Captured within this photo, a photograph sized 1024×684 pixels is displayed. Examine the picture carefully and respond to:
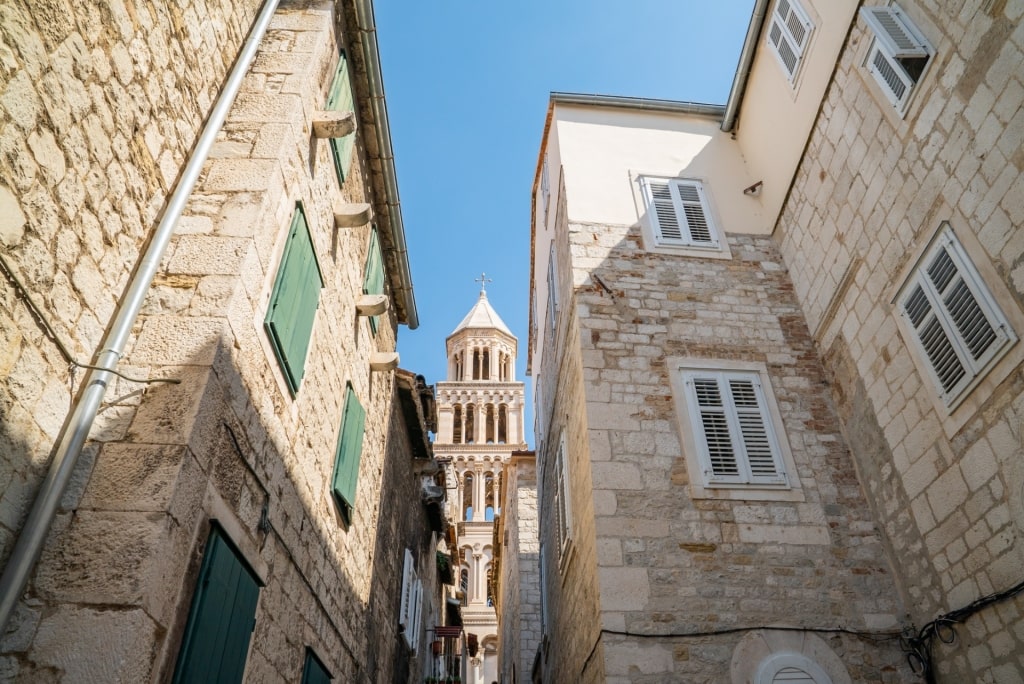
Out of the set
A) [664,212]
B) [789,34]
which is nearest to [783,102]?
[789,34]

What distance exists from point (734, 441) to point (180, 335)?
5.47 meters

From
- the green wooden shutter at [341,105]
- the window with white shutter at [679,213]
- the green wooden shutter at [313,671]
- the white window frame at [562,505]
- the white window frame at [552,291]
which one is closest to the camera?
the green wooden shutter at [313,671]

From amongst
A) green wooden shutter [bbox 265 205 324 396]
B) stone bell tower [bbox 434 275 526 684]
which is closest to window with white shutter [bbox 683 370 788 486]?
green wooden shutter [bbox 265 205 324 396]

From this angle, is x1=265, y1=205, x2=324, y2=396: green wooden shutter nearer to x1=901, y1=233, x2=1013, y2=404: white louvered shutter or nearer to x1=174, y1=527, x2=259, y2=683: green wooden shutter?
x1=174, y1=527, x2=259, y2=683: green wooden shutter

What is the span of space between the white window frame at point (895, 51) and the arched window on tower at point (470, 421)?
40.9m

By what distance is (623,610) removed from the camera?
6.03 m

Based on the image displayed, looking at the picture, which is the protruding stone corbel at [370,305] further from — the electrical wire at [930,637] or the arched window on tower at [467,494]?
the arched window on tower at [467,494]

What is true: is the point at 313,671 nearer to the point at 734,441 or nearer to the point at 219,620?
the point at 219,620

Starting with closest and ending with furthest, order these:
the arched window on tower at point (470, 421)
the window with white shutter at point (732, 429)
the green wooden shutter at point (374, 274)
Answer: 1. the window with white shutter at point (732, 429)
2. the green wooden shutter at point (374, 274)
3. the arched window on tower at point (470, 421)

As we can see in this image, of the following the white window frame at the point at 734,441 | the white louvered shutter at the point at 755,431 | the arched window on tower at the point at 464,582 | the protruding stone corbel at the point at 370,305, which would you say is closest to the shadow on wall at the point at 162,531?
the protruding stone corbel at the point at 370,305

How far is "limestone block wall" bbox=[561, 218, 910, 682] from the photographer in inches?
237

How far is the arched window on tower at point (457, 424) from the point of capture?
4681 cm

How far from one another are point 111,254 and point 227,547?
5.70ft

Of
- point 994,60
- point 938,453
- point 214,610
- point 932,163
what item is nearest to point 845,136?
point 932,163
